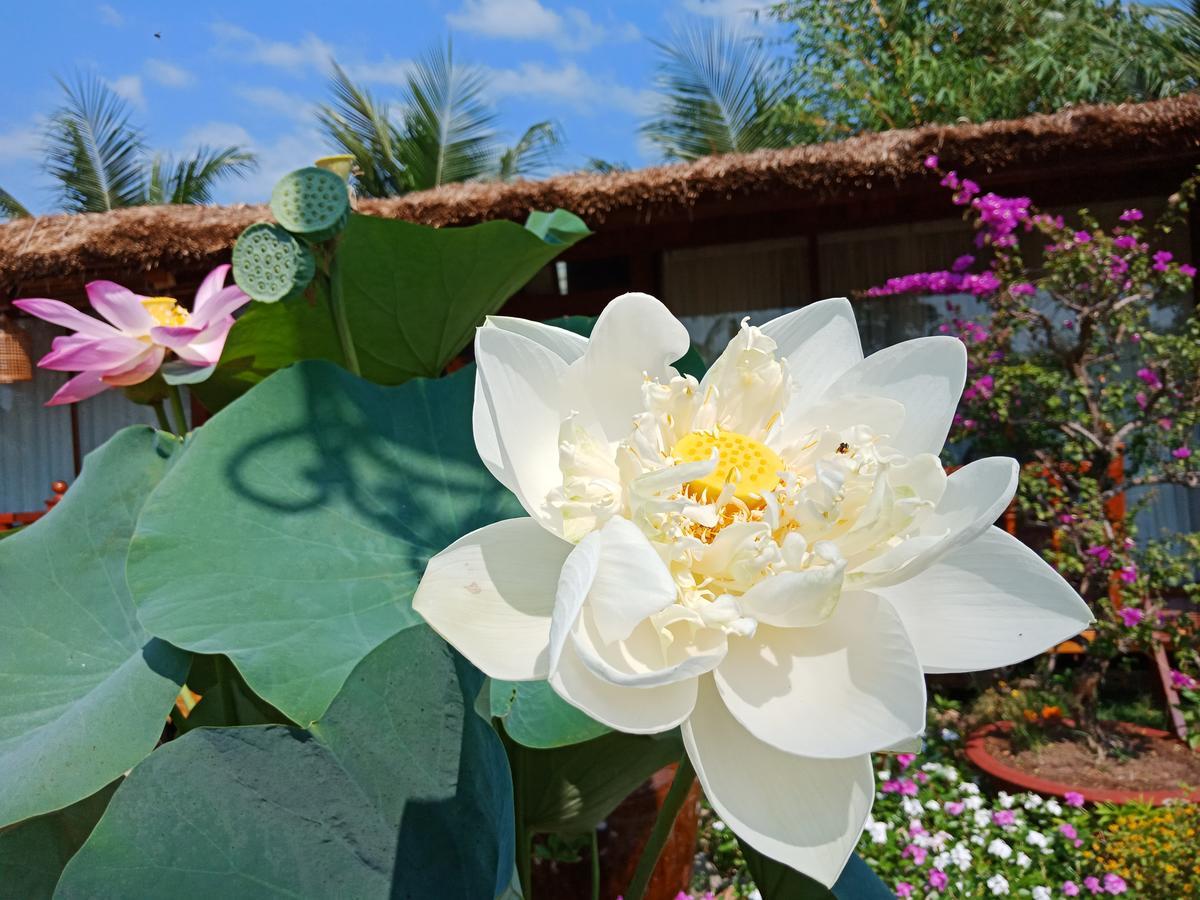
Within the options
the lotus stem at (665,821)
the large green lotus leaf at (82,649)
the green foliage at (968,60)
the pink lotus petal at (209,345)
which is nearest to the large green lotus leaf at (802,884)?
the lotus stem at (665,821)

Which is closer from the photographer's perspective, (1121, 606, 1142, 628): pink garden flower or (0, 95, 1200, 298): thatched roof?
(1121, 606, 1142, 628): pink garden flower

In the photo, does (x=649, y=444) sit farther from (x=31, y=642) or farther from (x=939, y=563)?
(x=31, y=642)

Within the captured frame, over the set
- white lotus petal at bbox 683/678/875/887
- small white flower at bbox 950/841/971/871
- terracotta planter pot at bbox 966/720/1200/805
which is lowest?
terracotta planter pot at bbox 966/720/1200/805

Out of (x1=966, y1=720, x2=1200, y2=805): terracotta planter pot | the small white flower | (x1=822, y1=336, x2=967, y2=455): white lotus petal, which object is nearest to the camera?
(x1=822, y1=336, x2=967, y2=455): white lotus petal

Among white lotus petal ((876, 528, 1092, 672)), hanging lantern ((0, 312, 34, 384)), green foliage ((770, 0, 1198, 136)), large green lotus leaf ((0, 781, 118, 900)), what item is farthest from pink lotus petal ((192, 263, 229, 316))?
green foliage ((770, 0, 1198, 136))

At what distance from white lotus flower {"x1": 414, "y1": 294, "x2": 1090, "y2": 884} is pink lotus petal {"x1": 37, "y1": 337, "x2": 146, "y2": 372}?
0.50 metres

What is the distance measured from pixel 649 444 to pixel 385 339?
0.46 m

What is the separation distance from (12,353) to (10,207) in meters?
6.93

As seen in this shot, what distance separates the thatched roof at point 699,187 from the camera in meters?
2.96

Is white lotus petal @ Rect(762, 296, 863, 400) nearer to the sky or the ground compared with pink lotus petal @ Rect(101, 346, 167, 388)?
nearer to the sky

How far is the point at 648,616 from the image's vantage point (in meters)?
0.29

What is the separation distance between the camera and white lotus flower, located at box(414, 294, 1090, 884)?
29 centimetres

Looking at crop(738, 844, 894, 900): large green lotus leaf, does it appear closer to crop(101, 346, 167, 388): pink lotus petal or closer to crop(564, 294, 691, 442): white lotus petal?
crop(564, 294, 691, 442): white lotus petal

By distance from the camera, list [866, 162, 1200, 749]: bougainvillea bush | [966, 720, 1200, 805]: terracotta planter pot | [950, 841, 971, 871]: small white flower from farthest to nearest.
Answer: [866, 162, 1200, 749]: bougainvillea bush
[966, 720, 1200, 805]: terracotta planter pot
[950, 841, 971, 871]: small white flower
